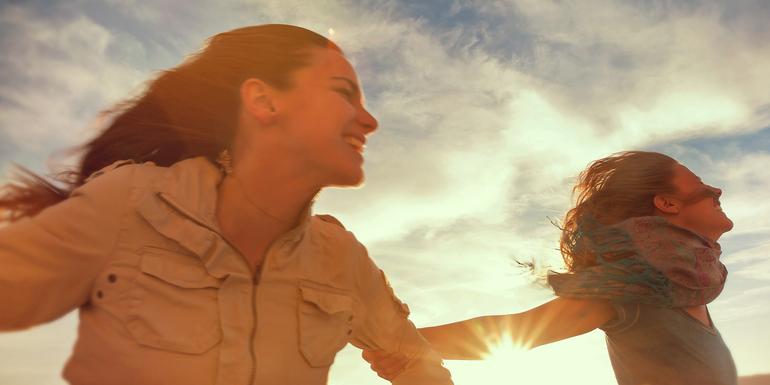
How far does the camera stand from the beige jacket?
2084 mm

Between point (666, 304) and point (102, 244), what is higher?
point (666, 304)

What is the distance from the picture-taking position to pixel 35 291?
2.02 metres

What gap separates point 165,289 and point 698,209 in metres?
3.89

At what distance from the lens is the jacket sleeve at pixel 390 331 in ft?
10.6

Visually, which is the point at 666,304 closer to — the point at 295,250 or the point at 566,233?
the point at 566,233

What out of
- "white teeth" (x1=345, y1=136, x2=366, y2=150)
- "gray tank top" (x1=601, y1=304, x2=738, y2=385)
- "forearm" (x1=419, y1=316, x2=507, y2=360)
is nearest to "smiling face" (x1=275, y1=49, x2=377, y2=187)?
"white teeth" (x1=345, y1=136, x2=366, y2=150)

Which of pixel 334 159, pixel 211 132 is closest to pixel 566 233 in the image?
pixel 334 159

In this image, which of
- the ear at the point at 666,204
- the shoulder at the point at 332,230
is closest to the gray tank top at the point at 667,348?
the ear at the point at 666,204

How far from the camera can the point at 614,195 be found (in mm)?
4793

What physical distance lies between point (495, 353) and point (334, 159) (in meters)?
1.93

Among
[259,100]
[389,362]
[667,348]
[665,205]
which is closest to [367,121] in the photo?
[259,100]

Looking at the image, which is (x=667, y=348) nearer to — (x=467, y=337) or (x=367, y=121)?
(x=467, y=337)

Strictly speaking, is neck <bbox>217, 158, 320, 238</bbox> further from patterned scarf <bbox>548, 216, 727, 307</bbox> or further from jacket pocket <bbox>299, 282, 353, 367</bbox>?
patterned scarf <bbox>548, 216, 727, 307</bbox>

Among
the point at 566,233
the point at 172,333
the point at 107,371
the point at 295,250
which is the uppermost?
the point at 566,233
